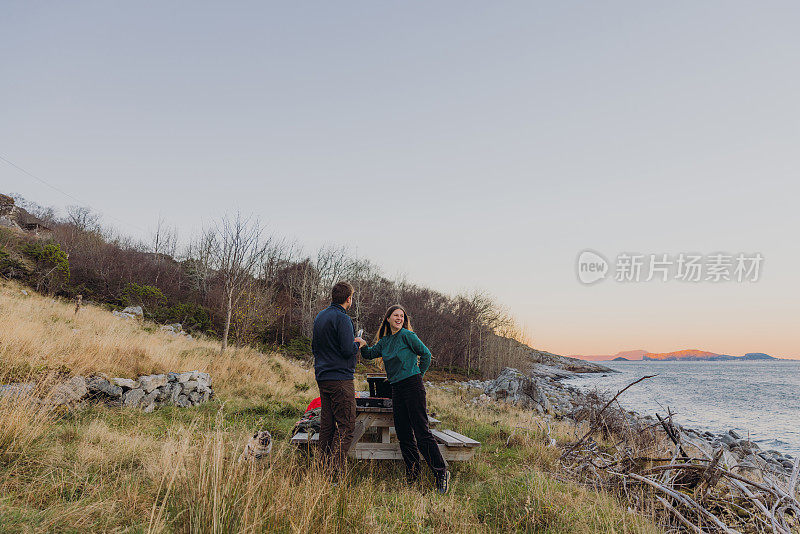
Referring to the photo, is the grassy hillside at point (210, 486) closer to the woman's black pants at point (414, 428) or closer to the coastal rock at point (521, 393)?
the woman's black pants at point (414, 428)

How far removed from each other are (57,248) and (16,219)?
25.9 m

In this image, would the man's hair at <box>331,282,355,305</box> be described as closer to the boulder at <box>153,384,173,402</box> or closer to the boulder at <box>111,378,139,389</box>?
the boulder at <box>111,378,139,389</box>

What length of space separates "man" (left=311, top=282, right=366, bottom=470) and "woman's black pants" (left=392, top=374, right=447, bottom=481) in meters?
0.58

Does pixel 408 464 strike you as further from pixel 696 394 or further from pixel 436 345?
pixel 696 394

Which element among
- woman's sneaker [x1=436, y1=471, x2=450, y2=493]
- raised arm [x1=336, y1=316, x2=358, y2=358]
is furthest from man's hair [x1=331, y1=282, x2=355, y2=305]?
woman's sneaker [x1=436, y1=471, x2=450, y2=493]

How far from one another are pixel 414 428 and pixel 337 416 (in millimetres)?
912

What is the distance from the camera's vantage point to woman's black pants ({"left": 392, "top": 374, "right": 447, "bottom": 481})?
454 centimetres

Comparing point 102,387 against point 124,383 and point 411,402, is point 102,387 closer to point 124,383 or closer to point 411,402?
point 124,383

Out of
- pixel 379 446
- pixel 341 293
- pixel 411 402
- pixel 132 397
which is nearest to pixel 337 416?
pixel 411 402

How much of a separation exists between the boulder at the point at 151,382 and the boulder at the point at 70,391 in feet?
3.39

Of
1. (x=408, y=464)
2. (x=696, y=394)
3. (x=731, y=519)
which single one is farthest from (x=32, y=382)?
(x=696, y=394)

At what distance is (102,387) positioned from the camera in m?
6.96

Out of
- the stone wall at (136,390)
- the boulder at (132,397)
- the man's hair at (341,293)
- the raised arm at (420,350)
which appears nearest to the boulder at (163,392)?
the stone wall at (136,390)

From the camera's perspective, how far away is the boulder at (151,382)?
7.69m
